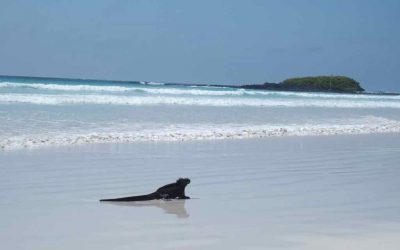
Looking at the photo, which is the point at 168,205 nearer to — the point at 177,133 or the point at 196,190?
the point at 196,190

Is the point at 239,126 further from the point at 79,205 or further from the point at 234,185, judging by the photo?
the point at 79,205

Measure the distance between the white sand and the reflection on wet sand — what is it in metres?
0.01

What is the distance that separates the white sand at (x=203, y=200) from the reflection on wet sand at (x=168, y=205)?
0.04 ft

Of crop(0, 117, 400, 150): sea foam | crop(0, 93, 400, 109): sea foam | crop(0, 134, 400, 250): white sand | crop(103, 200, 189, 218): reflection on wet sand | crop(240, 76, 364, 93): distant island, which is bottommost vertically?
crop(103, 200, 189, 218): reflection on wet sand

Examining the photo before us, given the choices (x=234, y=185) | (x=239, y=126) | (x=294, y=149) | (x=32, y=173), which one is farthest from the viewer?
(x=239, y=126)

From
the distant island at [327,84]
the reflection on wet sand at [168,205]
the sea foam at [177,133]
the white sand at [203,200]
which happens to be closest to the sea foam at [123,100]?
the sea foam at [177,133]

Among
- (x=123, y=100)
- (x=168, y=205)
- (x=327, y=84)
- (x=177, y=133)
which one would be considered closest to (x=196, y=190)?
(x=168, y=205)

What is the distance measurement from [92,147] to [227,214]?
16.3 ft

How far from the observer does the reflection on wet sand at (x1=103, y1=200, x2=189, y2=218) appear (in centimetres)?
433

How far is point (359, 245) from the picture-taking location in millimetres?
3385

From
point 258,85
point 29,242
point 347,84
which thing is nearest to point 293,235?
point 29,242

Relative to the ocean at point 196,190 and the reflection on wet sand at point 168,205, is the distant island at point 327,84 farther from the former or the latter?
the reflection on wet sand at point 168,205

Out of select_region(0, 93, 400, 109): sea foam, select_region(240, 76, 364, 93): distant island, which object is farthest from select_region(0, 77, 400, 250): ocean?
select_region(240, 76, 364, 93): distant island

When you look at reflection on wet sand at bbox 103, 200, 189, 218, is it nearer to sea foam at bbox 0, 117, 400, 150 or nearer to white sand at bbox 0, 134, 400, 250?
white sand at bbox 0, 134, 400, 250
